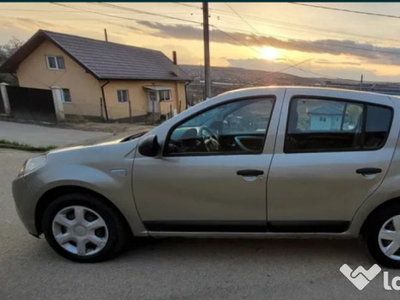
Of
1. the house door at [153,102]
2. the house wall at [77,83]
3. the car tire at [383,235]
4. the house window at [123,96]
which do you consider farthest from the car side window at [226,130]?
the house door at [153,102]

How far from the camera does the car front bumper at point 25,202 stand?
2.74m

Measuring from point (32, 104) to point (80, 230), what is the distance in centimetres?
1434

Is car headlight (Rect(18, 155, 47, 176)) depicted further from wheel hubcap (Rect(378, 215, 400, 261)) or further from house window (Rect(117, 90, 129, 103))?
house window (Rect(117, 90, 129, 103))

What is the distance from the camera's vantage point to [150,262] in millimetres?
2793

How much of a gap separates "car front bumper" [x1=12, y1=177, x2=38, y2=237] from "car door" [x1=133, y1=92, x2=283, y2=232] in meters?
0.96

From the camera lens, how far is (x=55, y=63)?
2212cm

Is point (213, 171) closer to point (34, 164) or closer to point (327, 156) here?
point (327, 156)


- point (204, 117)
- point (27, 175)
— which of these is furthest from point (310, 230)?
point (27, 175)

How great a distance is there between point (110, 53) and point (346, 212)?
24554 millimetres

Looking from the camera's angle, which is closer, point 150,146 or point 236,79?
point 150,146

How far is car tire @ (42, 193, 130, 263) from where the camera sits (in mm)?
2685

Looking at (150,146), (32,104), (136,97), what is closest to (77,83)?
(136,97)

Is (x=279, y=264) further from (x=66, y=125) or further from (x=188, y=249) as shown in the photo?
(x=66, y=125)

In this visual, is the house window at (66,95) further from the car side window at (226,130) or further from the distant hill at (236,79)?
the car side window at (226,130)
